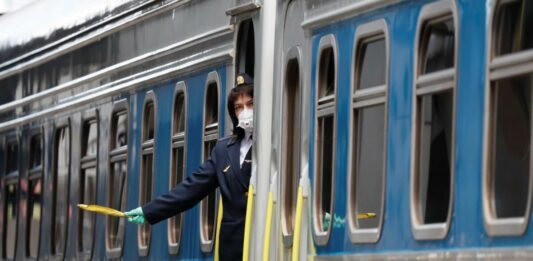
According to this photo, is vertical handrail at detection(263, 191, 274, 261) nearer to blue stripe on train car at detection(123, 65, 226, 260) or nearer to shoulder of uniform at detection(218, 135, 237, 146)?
shoulder of uniform at detection(218, 135, 237, 146)

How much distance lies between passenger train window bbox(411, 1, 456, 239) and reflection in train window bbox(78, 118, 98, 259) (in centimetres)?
631

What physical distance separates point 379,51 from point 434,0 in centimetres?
82

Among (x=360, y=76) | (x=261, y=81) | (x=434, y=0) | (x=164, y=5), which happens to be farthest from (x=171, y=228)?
(x=434, y=0)

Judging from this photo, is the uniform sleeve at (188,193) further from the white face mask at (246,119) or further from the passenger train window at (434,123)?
the passenger train window at (434,123)

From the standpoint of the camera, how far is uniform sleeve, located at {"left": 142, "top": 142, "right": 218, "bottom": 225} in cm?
1050

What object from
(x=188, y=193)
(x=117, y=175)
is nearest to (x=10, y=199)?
(x=117, y=175)

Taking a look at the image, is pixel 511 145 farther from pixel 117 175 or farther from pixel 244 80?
pixel 117 175

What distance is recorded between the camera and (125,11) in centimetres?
1342

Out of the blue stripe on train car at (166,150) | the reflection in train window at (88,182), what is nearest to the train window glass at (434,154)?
the blue stripe on train car at (166,150)

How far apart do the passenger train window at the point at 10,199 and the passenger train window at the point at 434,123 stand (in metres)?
8.96

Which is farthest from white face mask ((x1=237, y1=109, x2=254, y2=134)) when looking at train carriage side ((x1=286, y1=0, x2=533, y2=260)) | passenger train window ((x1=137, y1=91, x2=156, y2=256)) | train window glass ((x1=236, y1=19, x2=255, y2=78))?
passenger train window ((x1=137, y1=91, x2=156, y2=256))

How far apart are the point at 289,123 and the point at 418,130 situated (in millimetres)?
2012

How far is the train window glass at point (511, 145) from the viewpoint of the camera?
6.91 m

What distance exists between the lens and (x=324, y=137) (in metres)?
9.43
